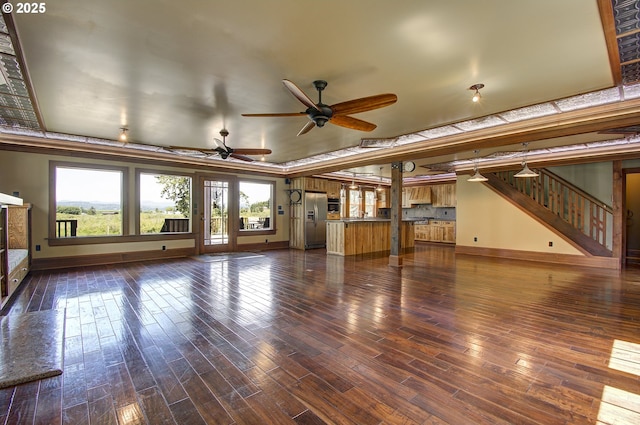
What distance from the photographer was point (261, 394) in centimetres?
186

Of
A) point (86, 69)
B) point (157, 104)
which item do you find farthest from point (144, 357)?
point (157, 104)

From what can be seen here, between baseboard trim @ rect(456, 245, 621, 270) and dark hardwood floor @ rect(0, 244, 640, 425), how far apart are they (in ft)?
6.88

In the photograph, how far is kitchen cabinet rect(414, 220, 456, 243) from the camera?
34.4ft

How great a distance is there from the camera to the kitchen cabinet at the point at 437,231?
10500 mm

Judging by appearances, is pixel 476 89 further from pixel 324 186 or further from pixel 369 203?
pixel 369 203

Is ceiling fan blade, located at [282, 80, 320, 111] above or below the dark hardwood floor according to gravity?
above

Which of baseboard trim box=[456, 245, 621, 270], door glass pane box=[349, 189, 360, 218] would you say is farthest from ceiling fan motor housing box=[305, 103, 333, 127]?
door glass pane box=[349, 189, 360, 218]

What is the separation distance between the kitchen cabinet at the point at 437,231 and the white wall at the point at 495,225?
78.3 inches

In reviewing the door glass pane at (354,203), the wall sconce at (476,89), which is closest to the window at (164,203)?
the door glass pane at (354,203)

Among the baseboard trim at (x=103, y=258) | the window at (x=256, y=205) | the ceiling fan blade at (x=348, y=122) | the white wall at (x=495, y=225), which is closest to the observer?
the ceiling fan blade at (x=348, y=122)

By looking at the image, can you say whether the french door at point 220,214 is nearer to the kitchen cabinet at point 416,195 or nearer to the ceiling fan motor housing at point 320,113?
the ceiling fan motor housing at point 320,113

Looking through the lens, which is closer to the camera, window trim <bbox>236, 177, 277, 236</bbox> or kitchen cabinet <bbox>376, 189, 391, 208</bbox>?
window trim <bbox>236, 177, 277, 236</bbox>

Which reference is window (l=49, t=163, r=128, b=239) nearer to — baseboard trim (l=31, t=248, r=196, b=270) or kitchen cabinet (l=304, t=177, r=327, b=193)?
baseboard trim (l=31, t=248, r=196, b=270)

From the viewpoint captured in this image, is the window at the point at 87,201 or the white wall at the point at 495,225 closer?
the window at the point at 87,201
